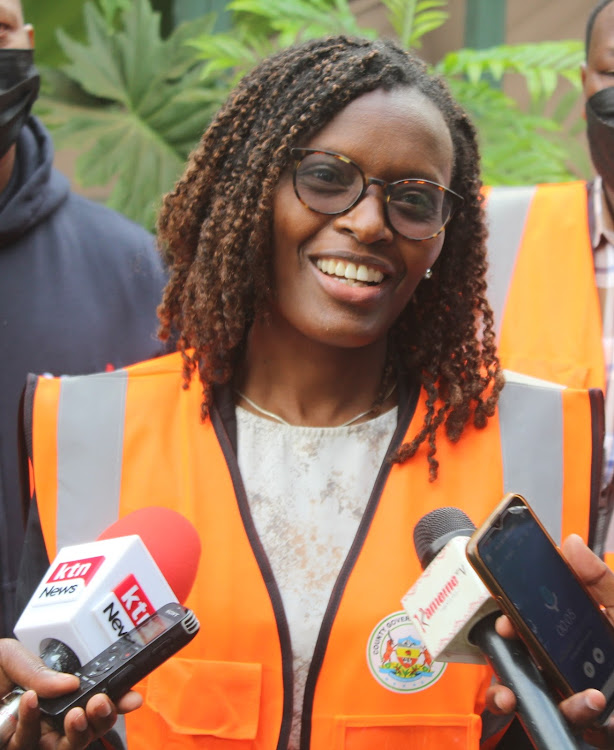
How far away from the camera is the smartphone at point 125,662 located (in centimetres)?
146

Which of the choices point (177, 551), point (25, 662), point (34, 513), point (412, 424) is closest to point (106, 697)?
point (25, 662)

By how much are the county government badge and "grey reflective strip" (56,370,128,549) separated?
61cm

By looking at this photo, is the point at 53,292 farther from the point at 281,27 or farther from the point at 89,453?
the point at 281,27

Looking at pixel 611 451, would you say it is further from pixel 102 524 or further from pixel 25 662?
pixel 25 662

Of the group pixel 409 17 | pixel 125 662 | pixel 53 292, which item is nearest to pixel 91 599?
pixel 125 662

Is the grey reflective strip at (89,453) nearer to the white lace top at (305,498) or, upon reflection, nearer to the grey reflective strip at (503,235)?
the white lace top at (305,498)

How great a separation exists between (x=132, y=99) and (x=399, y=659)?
10.6 ft

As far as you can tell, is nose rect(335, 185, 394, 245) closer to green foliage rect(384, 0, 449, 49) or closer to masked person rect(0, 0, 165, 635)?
masked person rect(0, 0, 165, 635)

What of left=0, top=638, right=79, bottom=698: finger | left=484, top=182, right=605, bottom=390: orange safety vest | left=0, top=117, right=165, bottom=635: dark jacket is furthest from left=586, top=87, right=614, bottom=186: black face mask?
left=0, top=638, right=79, bottom=698: finger

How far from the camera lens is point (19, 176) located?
3.10 m

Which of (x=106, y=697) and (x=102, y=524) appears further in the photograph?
(x=102, y=524)

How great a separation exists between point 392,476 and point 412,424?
140 mm

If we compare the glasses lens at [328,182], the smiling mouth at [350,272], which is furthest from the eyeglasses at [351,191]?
the smiling mouth at [350,272]

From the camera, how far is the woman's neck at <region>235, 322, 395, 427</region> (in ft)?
7.49
